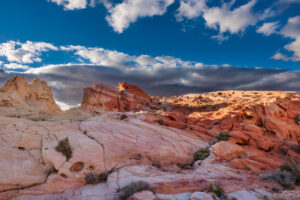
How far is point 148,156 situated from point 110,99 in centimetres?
2562

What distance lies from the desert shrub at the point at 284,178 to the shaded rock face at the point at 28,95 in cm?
2617

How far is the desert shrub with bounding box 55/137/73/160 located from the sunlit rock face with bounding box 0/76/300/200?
3 cm

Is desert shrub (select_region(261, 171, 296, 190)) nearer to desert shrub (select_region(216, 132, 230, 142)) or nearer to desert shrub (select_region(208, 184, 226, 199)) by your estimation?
desert shrub (select_region(208, 184, 226, 199))

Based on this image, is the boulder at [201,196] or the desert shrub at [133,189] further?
the desert shrub at [133,189]

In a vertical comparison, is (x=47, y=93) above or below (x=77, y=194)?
above

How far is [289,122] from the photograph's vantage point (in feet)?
59.6

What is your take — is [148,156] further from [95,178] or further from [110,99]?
[110,99]

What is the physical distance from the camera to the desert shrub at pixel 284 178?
323 inches

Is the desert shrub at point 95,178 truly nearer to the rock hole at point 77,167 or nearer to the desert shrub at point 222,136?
the rock hole at point 77,167

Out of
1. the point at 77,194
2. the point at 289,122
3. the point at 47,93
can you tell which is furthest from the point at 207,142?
the point at 47,93

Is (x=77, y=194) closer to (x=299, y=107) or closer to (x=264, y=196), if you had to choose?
(x=264, y=196)

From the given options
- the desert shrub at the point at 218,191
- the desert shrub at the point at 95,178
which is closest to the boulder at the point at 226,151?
the desert shrub at the point at 218,191

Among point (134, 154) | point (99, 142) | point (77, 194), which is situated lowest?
point (77, 194)

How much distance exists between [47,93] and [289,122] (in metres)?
34.7
